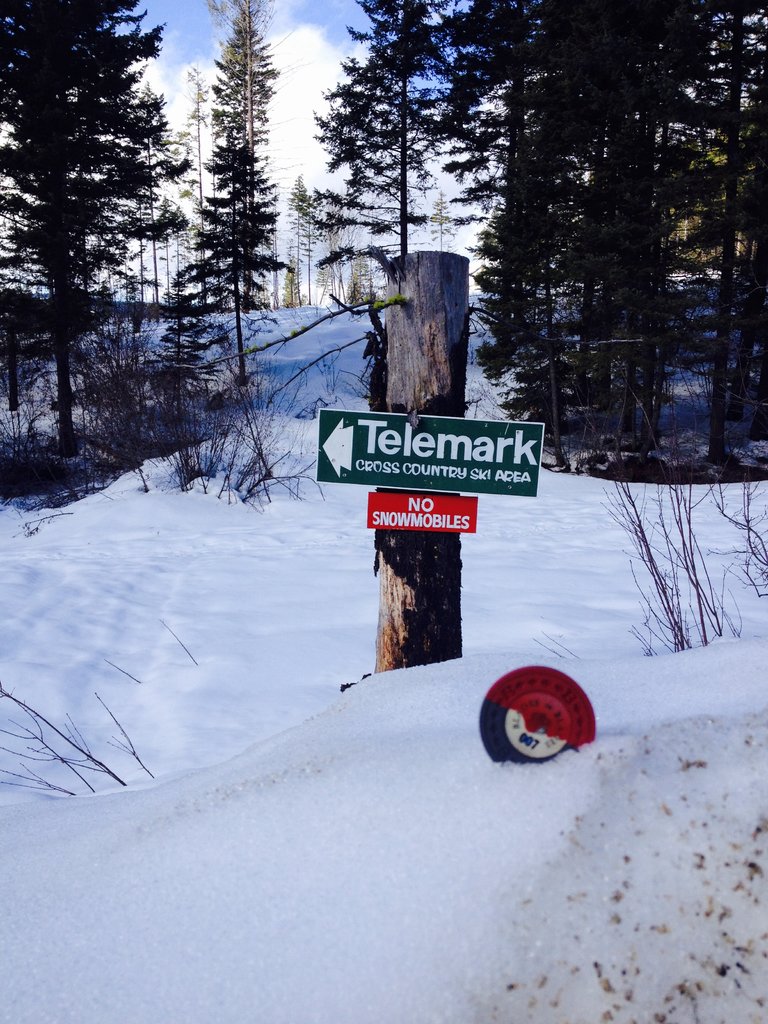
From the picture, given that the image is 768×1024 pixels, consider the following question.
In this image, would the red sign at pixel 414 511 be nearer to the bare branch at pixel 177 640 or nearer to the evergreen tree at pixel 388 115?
the bare branch at pixel 177 640

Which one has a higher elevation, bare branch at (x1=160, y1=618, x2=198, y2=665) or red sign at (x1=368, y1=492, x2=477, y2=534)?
red sign at (x1=368, y1=492, x2=477, y2=534)

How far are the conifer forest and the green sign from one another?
7.82 meters

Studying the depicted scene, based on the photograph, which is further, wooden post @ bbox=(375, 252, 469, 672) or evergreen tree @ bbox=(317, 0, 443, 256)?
evergreen tree @ bbox=(317, 0, 443, 256)

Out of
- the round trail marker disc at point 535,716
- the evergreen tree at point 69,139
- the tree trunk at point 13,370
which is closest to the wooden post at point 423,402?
the round trail marker disc at point 535,716

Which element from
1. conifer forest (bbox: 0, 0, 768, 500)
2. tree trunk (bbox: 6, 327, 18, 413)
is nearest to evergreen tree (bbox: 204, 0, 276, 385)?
conifer forest (bbox: 0, 0, 768, 500)

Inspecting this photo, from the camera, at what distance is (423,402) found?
7.11ft

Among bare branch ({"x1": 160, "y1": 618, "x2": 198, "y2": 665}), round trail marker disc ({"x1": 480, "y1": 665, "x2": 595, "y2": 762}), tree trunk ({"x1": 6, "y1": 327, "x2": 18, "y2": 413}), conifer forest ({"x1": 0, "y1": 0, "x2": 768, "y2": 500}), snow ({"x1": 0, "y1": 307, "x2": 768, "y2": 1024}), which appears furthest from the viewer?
tree trunk ({"x1": 6, "y1": 327, "x2": 18, "y2": 413})

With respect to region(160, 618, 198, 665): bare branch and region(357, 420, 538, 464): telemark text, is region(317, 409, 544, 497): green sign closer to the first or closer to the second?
region(357, 420, 538, 464): telemark text

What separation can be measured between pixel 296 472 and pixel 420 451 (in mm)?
9193

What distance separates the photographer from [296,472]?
36.4 feet

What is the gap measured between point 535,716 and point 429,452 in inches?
45.7

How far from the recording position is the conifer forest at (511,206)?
11.9 meters

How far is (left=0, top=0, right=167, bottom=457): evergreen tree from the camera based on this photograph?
14.1 metres

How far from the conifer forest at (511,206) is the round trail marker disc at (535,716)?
351 inches
